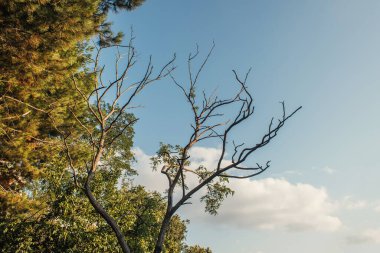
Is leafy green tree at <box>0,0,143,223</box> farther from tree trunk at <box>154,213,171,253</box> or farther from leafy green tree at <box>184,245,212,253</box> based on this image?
leafy green tree at <box>184,245,212,253</box>

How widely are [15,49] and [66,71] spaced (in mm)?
2446

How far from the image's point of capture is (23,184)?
16844 mm

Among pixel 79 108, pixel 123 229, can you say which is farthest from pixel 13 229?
pixel 79 108

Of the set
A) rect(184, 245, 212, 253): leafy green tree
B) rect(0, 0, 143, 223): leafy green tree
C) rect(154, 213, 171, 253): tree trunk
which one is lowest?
rect(154, 213, 171, 253): tree trunk

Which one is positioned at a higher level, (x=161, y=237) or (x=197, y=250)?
(x=197, y=250)

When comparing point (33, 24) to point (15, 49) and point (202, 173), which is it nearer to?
point (15, 49)

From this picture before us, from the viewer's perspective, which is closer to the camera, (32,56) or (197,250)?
(32,56)

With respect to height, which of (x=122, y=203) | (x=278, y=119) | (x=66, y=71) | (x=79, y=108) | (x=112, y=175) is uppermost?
(x=79, y=108)

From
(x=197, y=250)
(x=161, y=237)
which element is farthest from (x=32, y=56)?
(x=197, y=250)

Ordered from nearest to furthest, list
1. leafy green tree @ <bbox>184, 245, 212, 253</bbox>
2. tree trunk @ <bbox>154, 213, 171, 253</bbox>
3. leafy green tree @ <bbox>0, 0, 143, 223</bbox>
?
tree trunk @ <bbox>154, 213, 171, 253</bbox> < leafy green tree @ <bbox>0, 0, 143, 223</bbox> < leafy green tree @ <bbox>184, 245, 212, 253</bbox>

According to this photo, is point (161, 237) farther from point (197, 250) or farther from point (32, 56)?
point (197, 250)

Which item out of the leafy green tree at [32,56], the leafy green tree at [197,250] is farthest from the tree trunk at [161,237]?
the leafy green tree at [197,250]

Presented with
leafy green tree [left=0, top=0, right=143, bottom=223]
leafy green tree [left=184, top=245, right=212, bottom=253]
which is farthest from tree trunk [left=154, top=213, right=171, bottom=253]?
leafy green tree [left=184, top=245, right=212, bottom=253]

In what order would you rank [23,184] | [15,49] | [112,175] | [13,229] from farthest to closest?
[23,184], [112,175], [13,229], [15,49]
